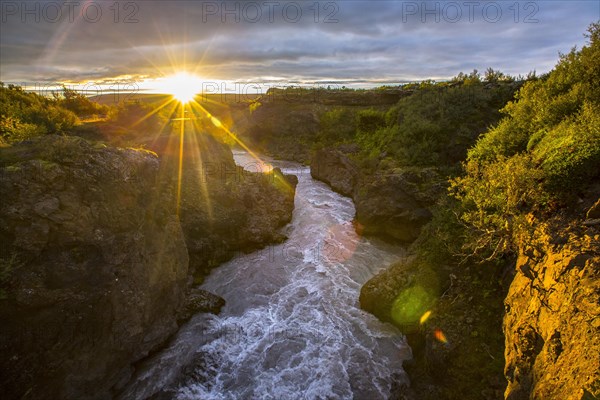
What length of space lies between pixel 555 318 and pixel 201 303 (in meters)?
13.3

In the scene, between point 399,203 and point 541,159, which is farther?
point 399,203

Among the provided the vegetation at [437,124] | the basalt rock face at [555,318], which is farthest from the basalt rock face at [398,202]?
the basalt rock face at [555,318]

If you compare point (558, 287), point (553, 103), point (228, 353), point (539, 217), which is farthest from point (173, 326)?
point (553, 103)

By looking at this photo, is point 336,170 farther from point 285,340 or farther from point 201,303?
point 285,340

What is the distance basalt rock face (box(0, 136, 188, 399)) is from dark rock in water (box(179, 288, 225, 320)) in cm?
106

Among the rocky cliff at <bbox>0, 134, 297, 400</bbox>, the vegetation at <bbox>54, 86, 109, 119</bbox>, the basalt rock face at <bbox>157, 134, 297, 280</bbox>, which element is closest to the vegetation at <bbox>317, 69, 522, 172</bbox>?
the basalt rock face at <bbox>157, 134, 297, 280</bbox>

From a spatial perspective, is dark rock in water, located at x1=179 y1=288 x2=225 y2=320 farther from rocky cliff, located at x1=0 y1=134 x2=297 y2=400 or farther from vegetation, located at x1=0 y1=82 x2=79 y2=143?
vegetation, located at x1=0 y1=82 x2=79 y2=143

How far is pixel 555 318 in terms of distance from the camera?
Answer: 727 cm

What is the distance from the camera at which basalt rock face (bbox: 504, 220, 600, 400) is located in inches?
230

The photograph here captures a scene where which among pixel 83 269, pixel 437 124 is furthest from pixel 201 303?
pixel 437 124

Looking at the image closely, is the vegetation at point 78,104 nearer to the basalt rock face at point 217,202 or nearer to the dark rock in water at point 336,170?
the basalt rock face at point 217,202

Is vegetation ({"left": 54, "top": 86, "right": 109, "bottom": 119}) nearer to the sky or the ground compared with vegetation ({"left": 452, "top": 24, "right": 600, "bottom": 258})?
nearer to the sky

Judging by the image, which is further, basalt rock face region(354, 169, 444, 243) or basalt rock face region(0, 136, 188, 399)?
basalt rock face region(354, 169, 444, 243)

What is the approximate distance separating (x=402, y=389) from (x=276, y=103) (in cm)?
5543
